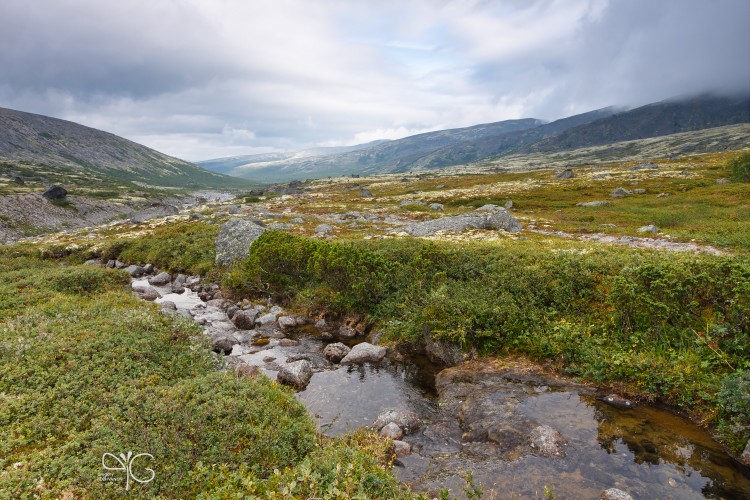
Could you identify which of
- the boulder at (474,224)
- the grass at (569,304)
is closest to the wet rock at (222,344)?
the grass at (569,304)

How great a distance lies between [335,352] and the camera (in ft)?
61.5

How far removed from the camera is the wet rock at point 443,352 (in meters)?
17.1

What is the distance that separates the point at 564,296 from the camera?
17703mm

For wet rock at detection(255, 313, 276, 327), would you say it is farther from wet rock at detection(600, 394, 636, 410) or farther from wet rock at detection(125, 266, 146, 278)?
wet rock at detection(125, 266, 146, 278)

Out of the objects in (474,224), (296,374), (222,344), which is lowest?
(222,344)

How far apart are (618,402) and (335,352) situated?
11868 millimetres

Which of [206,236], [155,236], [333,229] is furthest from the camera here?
[333,229]

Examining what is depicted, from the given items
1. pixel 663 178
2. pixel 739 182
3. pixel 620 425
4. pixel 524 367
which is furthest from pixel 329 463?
pixel 663 178

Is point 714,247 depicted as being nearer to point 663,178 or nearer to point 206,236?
point 206,236

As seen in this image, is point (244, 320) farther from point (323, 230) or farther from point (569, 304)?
point (323, 230)

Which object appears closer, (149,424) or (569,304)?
(149,424)

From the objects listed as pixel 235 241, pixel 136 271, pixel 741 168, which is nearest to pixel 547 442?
pixel 235 241

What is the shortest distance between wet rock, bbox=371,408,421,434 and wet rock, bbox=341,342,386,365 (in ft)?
16.6

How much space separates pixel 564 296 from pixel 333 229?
36.1 meters
